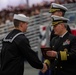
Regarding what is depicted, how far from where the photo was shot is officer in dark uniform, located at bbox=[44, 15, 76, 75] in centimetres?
645

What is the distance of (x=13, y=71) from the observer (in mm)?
6445

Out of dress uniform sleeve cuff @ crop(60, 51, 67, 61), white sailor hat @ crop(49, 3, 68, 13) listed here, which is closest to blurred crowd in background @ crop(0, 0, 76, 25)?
white sailor hat @ crop(49, 3, 68, 13)

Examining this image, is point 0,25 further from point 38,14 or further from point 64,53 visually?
point 64,53

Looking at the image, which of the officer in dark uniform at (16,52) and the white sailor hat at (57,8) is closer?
the officer in dark uniform at (16,52)

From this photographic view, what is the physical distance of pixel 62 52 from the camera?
6.46 metres

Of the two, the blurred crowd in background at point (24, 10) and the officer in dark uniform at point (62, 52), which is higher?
the officer in dark uniform at point (62, 52)

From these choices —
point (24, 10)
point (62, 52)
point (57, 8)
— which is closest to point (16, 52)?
point (62, 52)

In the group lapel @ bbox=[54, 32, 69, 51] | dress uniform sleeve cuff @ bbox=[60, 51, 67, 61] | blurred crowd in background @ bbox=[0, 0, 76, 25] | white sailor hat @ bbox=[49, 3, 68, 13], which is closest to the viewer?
dress uniform sleeve cuff @ bbox=[60, 51, 67, 61]

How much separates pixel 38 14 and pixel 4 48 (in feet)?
37.8

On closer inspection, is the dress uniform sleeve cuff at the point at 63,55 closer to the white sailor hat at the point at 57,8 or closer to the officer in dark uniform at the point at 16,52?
the officer in dark uniform at the point at 16,52

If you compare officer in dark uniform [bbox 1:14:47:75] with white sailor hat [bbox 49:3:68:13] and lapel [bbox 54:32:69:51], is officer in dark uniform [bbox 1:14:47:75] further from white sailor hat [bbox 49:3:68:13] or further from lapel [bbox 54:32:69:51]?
white sailor hat [bbox 49:3:68:13]

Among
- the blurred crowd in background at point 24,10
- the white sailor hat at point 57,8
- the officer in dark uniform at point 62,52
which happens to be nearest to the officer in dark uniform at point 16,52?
the officer in dark uniform at point 62,52

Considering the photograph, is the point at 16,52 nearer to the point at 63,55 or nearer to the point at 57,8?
the point at 63,55

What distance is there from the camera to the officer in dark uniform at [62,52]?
6.45 meters
